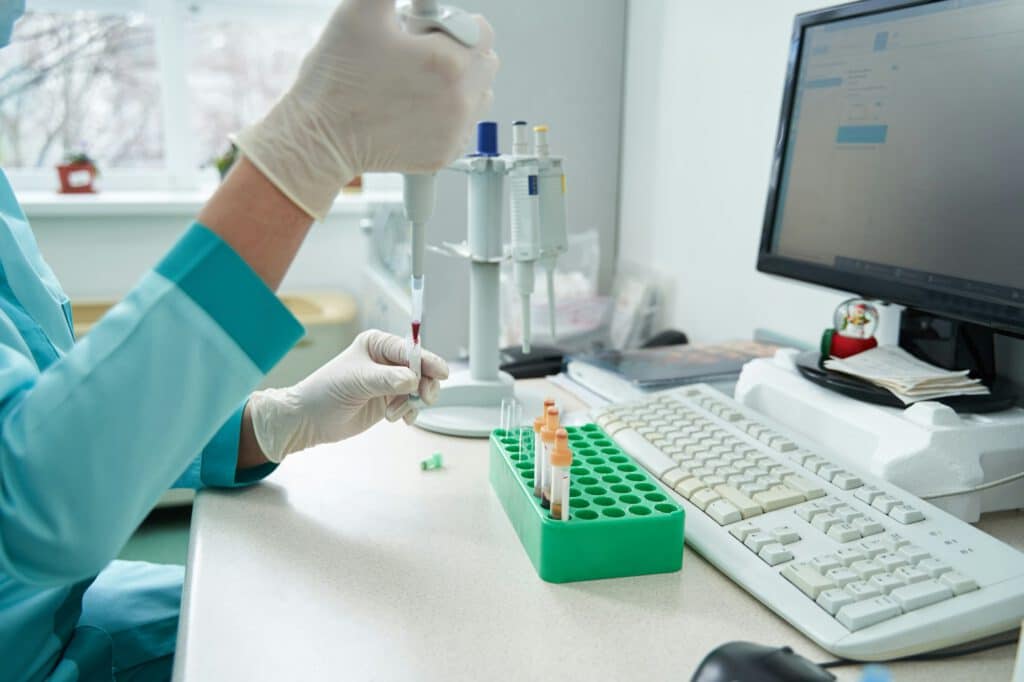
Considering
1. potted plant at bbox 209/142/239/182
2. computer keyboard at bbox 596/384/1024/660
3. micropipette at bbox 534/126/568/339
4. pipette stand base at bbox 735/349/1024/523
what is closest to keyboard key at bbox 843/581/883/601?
computer keyboard at bbox 596/384/1024/660

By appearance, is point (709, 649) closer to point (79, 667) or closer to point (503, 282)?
point (79, 667)

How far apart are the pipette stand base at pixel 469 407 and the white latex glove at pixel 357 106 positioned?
0.42 meters

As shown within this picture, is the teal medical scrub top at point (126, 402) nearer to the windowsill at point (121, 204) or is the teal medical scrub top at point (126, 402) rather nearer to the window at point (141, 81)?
the windowsill at point (121, 204)

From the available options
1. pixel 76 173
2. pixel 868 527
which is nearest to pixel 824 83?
pixel 868 527

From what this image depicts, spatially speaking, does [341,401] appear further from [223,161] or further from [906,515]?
[223,161]

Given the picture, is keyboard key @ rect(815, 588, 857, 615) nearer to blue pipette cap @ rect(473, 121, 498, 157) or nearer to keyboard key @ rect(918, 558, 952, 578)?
keyboard key @ rect(918, 558, 952, 578)

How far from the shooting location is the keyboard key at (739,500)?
2.25ft

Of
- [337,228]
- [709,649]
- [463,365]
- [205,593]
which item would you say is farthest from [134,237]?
[709,649]

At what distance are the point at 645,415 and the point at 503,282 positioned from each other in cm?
71

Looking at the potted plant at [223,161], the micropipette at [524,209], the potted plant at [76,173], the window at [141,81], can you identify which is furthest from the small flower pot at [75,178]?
the micropipette at [524,209]

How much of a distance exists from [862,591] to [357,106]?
0.49 metres

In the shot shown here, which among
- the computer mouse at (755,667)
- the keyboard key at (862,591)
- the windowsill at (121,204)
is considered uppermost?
the windowsill at (121,204)

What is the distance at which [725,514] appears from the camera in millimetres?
684

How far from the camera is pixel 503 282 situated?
5.16ft
